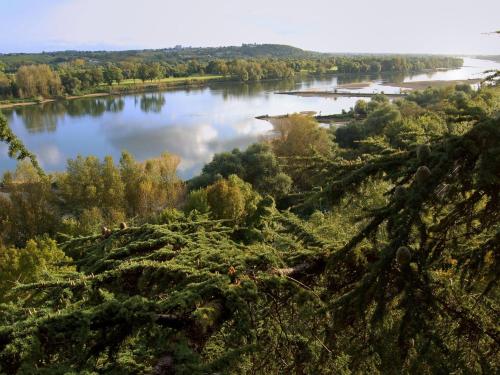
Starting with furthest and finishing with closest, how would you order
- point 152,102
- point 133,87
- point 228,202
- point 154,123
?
point 133,87
point 152,102
point 154,123
point 228,202

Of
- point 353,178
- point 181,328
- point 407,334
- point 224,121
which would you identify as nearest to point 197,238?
point 181,328

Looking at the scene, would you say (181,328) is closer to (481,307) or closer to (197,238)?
(197,238)

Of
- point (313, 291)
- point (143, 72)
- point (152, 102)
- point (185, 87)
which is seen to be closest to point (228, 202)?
point (313, 291)

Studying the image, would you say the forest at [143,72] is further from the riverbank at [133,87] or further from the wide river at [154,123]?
the wide river at [154,123]

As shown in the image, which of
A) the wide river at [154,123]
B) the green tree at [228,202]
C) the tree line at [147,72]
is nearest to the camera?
the green tree at [228,202]

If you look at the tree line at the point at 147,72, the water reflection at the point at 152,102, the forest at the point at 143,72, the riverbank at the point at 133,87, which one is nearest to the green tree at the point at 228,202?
the tree line at the point at 147,72

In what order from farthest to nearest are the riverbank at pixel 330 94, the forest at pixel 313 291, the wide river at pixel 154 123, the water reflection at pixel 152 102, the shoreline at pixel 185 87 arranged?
the riverbank at pixel 330 94
the shoreline at pixel 185 87
the water reflection at pixel 152 102
the wide river at pixel 154 123
the forest at pixel 313 291

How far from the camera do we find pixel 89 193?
66.0 ft

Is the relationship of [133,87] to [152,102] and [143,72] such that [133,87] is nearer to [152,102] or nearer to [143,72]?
[143,72]

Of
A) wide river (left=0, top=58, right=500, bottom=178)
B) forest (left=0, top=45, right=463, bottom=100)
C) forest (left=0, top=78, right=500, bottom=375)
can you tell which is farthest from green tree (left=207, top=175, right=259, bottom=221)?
forest (left=0, top=45, right=463, bottom=100)

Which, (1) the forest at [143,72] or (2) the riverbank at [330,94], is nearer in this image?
(1) the forest at [143,72]

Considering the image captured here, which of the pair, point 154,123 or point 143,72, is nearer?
point 154,123

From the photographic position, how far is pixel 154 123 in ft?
141

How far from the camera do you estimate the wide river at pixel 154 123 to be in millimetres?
32312
